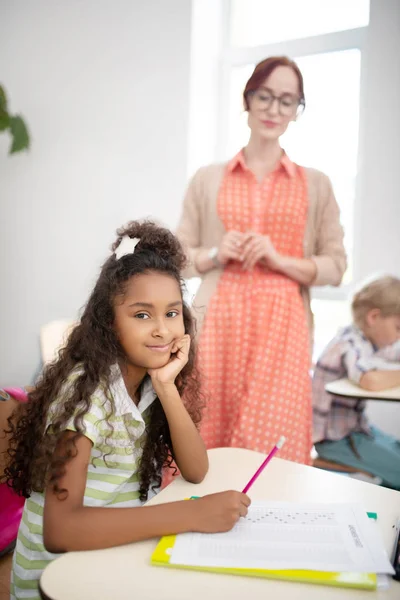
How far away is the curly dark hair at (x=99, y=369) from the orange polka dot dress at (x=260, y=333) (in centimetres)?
56

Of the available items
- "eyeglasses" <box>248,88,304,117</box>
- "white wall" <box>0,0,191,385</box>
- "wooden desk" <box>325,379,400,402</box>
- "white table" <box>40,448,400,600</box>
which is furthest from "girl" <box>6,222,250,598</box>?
"white wall" <box>0,0,191,385</box>

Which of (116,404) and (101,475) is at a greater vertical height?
(116,404)

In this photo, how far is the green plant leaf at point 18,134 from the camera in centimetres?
313

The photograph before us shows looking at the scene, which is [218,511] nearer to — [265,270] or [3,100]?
[265,270]

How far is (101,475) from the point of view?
1.05 meters

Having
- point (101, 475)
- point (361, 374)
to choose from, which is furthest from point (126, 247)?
point (361, 374)

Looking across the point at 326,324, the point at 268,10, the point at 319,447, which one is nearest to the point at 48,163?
the point at 268,10

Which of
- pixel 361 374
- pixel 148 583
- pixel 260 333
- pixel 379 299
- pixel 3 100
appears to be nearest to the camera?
pixel 148 583

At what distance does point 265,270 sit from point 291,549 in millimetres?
1166

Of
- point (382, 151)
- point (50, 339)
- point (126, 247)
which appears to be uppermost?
point (382, 151)

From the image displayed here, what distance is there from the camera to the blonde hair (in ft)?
7.39

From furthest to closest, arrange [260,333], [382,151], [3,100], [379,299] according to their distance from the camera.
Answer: [3,100] < [382,151] < [379,299] < [260,333]

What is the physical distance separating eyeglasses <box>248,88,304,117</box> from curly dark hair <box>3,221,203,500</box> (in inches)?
30.5

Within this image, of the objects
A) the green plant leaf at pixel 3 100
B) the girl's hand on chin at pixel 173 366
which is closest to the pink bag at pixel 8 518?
the girl's hand on chin at pixel 173 366
